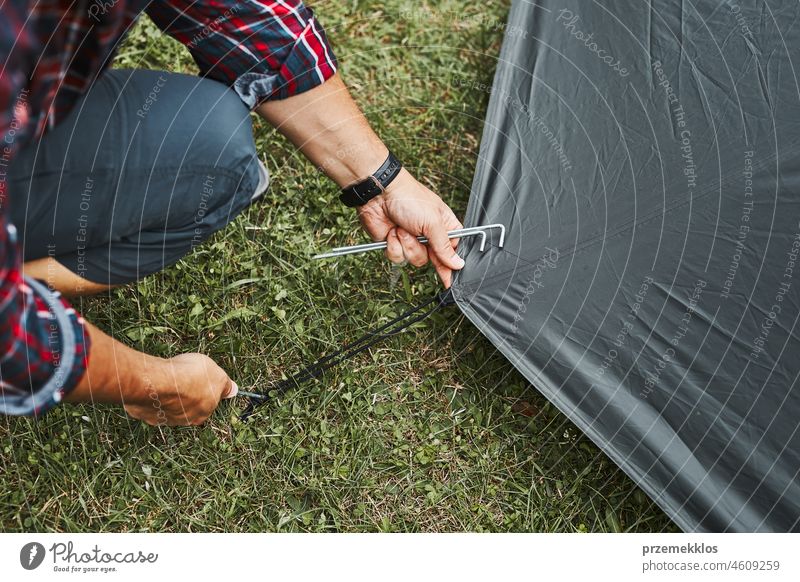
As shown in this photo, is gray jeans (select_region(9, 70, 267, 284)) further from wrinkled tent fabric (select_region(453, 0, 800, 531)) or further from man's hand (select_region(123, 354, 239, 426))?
wrinkled tent fabric (select_region(453, 0, 800, 531))

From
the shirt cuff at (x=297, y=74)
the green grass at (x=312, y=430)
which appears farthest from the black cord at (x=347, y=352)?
the shirt cuff at (x=297, y=74)

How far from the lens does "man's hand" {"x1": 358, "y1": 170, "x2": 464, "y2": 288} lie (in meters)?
0.90

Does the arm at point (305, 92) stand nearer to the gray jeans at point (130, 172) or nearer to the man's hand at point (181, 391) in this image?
the gray jeans at point (130, 172)

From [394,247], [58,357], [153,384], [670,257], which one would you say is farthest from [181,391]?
[670,257]

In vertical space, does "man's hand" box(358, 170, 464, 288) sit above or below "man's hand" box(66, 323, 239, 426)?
above

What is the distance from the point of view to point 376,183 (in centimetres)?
90

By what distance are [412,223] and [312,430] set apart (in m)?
0.34

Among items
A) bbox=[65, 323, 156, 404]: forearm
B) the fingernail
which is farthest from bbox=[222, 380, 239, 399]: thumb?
bbox=[65, 323, 156, 404]: forearm

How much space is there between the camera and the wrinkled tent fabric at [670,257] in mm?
857

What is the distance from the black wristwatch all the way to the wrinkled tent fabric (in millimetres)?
128

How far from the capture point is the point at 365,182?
2.97 feet

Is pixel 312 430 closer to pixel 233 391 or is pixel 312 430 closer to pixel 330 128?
pixel 233 391
